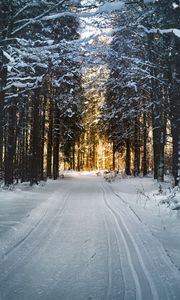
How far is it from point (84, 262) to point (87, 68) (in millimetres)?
13958

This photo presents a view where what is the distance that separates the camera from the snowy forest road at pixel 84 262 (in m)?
5.44

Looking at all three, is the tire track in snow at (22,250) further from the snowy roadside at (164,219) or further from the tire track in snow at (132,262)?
the snowy roadside at (164,219)

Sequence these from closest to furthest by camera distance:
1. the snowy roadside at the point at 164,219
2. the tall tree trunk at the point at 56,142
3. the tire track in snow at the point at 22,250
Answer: the tire track in snow at the point at 22,250 < the snowy roadside at the point at 164,219 < the tall tree trunk at the point at 56,142

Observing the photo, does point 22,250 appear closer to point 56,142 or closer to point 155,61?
point 155,61

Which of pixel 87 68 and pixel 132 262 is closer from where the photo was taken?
pixel 132 262

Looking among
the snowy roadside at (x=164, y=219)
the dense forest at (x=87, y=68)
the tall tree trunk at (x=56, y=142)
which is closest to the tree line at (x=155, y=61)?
the dense forest at (x=87, y=68)

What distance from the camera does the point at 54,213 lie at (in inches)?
494

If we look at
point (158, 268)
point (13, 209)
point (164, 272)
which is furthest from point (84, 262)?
point (13, 209)

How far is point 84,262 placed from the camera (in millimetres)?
6906

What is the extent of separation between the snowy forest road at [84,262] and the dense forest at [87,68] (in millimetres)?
4210

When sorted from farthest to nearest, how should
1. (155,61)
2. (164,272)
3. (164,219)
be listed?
(155,61) → (164,219) → (164,272)

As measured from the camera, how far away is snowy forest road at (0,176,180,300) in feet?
17.9

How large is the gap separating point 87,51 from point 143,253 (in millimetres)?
8204

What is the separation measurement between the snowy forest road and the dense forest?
4210mm
